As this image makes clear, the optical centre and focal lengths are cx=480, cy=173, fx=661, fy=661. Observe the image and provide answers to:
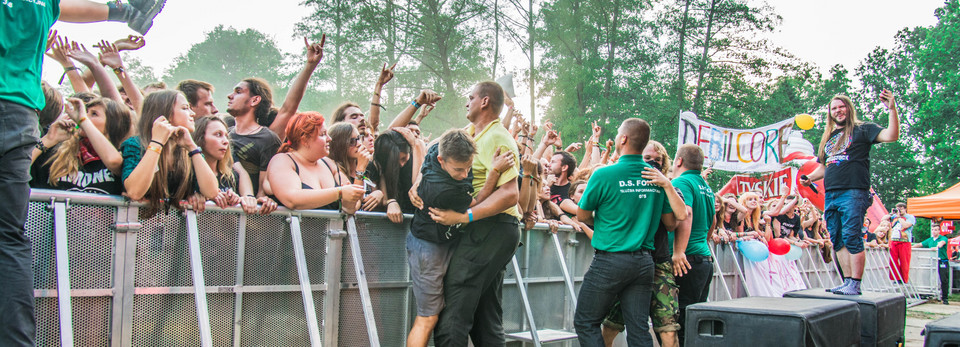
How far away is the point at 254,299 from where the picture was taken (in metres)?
3.63

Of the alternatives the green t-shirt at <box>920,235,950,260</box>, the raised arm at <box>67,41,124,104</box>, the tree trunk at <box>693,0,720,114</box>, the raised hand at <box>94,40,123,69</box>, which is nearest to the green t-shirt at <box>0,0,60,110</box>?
the raised arm at <box>67,41,124,104</box>

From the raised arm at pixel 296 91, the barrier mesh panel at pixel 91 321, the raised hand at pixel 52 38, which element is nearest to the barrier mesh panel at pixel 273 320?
the barrier mesh panel at pixel 91 321

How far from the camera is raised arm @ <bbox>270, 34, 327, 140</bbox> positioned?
186 inches

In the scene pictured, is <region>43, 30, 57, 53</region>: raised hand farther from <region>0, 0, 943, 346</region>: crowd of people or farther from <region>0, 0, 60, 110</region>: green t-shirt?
<region>0, 0, 60, 110</region>: green t-shirt

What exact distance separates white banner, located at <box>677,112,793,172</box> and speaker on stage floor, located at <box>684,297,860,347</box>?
338 inches

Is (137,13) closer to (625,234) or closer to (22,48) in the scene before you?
(22,48)

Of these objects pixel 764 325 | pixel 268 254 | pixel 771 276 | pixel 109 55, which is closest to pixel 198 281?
pixel 268 254

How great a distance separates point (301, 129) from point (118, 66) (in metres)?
1.62

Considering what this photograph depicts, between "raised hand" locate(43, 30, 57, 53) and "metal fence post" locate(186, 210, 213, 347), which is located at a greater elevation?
"raised hand" locate(43, 30, 57, 53)

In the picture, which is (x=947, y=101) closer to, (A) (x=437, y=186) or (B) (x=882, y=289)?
(B) (x=882, y=289)

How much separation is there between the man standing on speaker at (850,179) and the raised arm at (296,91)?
479 cm

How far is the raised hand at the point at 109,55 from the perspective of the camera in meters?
4.76

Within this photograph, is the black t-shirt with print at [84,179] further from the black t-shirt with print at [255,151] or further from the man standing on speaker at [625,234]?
the man standing on speaker at [625,234]

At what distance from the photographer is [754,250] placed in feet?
30.0
